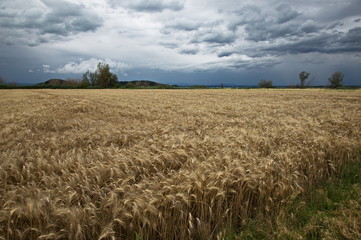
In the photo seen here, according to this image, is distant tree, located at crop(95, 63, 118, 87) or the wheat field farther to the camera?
distant tree, located at crop(95, 63, 118, 87)

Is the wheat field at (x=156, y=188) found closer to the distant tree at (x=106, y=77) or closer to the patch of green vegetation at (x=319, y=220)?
the patch of green vegetation at (x=319, y=220)

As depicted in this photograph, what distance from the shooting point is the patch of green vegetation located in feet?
8.70

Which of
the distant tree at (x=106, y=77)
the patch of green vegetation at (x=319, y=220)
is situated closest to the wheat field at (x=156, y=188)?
the patch of green vegetation at (x=319, y=220)

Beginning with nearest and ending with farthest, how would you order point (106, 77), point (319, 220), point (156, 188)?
point (156, 188) < point (319, 220) < point (106, 77)

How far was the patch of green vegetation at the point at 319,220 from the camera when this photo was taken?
2.65 metres

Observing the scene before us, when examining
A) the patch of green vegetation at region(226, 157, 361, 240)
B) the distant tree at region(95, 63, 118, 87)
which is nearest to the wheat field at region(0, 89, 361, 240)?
the patch of green vegetation at region(226, 157, 361, 240)

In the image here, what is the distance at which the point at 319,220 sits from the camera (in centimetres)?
299

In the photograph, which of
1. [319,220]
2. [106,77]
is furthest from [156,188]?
[106,77]

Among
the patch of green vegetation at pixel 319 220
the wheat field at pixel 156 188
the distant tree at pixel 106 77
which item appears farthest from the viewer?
the distant tree at pixel 106 77

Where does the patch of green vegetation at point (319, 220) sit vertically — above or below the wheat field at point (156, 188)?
below

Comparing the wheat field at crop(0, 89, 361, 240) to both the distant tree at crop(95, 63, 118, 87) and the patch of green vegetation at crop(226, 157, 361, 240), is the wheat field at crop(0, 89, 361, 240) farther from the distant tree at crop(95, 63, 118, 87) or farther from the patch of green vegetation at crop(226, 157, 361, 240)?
Result: the distant tree at crop(95, 63, 118, 87)

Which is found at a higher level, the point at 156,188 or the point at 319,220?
the point at 156,188

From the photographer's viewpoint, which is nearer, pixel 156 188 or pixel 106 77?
pixel 156 188

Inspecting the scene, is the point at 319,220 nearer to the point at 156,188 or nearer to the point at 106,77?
the point at 156,188
